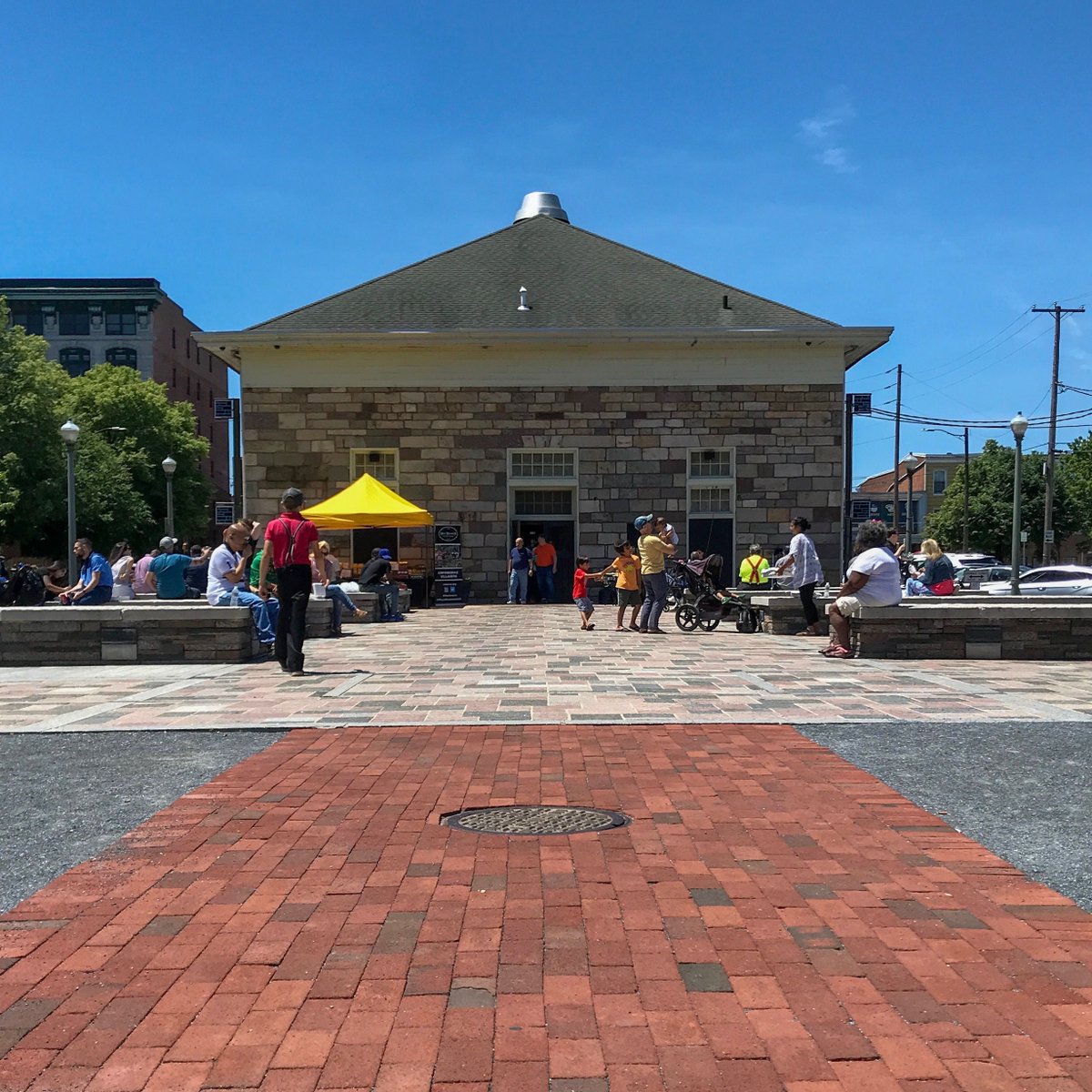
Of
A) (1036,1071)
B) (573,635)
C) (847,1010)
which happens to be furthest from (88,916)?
(573,635)

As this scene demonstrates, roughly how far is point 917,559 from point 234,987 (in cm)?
2478

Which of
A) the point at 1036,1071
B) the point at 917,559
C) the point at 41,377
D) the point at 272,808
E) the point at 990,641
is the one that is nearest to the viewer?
the point at 1036,1071

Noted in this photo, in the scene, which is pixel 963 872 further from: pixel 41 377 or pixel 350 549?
pixel 41 377

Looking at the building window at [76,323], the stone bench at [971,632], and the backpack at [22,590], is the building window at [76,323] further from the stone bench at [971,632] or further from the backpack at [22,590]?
the stone bench at [971,632]

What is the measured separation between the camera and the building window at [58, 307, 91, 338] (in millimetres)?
74312

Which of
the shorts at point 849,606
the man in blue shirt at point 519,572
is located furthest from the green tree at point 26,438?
the shorts at point 849,606

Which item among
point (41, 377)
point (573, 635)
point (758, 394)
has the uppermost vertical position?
point (41, 377)

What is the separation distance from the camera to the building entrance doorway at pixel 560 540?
27.6 metres

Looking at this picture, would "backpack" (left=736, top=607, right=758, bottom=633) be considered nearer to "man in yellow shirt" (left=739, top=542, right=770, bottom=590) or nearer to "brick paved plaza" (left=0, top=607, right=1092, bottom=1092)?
"man in yellow shirt" (left=739, top=542, right=770, bottom=590)

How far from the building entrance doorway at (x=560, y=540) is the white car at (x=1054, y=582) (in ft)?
32.2

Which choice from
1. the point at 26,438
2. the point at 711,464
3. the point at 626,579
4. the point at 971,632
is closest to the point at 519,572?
the point at 711,464

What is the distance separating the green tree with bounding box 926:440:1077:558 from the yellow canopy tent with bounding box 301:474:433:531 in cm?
5313

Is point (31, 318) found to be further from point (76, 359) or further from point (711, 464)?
point (711, 464)

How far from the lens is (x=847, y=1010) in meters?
3.29
